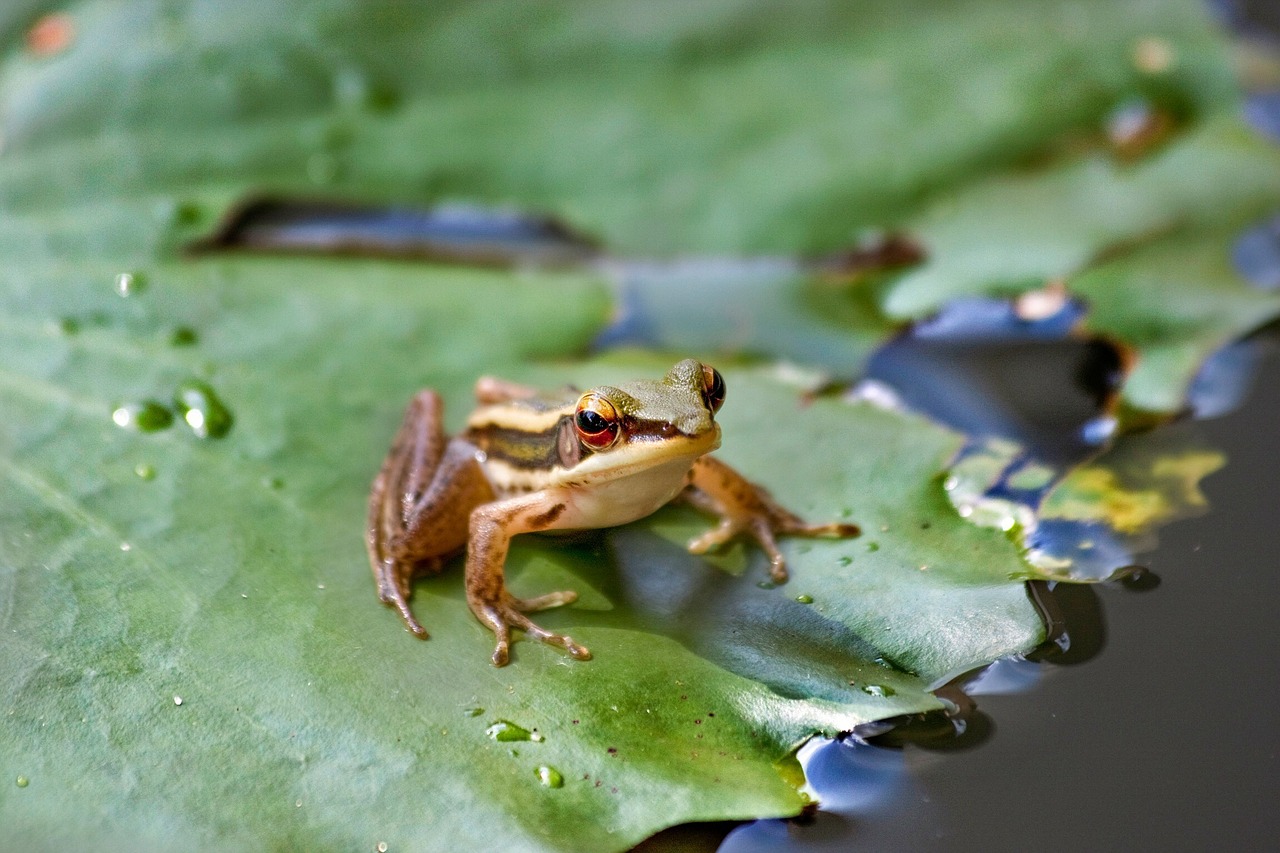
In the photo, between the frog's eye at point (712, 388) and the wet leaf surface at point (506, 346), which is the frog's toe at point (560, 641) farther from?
the frog's eye at point (712, 388)

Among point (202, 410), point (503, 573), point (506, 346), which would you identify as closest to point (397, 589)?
point (503, 573)

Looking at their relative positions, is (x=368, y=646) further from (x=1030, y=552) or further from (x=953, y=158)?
(x=953, y=158)

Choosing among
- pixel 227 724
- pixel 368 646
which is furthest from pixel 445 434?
pixel 227 724

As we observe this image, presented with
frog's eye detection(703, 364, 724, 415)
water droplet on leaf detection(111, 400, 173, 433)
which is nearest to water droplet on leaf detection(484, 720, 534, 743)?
frog's eye detection(703, 364, 724, 415)

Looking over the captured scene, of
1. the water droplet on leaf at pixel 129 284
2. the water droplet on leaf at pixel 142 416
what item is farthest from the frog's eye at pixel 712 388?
the water droplet on leaf at pixel 129 284

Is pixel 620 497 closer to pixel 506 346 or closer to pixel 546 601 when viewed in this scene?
pixel 546 601

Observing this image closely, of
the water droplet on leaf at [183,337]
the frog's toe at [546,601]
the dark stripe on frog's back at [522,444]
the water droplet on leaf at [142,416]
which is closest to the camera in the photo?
the frog's toe at [546,601]

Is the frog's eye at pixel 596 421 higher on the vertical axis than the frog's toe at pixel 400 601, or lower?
higher
